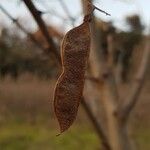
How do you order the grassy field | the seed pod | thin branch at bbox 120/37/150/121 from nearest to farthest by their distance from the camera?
1. the seed pod
2. thin branch at bbox 120/37/150/121
3. the grassy field

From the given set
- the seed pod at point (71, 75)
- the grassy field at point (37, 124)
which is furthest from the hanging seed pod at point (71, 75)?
the grassy field at point (37, 124)

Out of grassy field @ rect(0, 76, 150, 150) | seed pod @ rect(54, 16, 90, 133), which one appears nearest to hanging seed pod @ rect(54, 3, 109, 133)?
seed pod @ rect(54, 16, 90, 133)

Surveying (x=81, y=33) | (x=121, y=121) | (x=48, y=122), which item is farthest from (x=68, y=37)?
(x=48, y=122)

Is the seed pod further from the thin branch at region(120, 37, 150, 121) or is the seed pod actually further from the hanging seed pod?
the thin branch at region(120, 37, 150, 121)

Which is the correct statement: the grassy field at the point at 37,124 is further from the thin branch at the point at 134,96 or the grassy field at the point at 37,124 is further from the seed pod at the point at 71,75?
the seed pod at the point at 71,75

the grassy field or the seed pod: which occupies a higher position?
the seed pod

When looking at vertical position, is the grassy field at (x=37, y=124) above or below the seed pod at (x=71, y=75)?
below

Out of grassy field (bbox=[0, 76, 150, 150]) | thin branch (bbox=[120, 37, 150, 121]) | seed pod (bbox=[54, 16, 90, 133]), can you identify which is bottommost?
grassy field (bbox=[0, 76, 150, 150])
